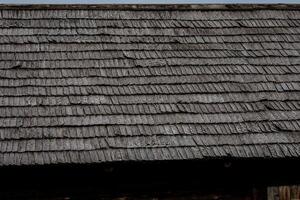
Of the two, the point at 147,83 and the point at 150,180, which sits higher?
the point at 147,83

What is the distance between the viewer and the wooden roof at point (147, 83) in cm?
764

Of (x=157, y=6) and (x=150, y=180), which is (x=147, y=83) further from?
(x=157, y=6)

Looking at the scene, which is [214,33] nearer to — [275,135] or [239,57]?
[239,57]

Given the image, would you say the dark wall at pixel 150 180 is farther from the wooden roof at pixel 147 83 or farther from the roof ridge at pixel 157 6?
the roof ridge at pixel 157 6

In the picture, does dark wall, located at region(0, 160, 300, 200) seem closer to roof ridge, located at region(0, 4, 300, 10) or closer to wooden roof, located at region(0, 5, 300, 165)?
wooden roof, located at region(0, 5, 300, 165)

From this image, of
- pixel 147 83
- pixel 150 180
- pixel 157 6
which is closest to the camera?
pixel 150 180

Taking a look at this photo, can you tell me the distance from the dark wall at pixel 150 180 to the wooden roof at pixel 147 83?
1.04ft

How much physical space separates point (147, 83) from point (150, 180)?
64.3 inches

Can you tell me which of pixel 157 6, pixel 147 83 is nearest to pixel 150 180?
pixel 147 83

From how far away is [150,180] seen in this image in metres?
7.93

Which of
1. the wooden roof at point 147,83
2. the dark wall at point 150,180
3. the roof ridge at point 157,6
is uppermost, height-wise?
the roof ridge at point 157,6

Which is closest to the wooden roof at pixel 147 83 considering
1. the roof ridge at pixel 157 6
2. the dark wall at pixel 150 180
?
the roof ridge at pixel 157 6

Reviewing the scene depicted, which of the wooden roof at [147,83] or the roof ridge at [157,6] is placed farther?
the roof ridge at [157,6]

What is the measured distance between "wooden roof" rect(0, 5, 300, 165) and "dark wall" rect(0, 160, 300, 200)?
32 cm
